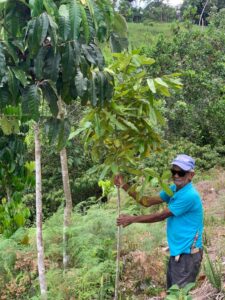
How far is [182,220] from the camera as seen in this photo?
3.55 m

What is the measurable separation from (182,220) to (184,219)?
18mm

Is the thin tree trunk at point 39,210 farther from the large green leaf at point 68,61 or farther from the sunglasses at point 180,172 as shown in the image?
the sunglasses at point 180,172

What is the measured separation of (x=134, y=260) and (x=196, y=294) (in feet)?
3.27

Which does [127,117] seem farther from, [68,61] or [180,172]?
[68,61]

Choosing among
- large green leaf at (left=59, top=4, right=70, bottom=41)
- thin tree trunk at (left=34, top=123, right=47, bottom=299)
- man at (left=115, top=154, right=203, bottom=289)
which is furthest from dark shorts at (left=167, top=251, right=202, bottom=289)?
large green leaf at (left=59, top=4, right=70, bottom=41)

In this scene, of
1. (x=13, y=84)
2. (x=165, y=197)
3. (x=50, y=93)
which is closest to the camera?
(x=13, y=84)

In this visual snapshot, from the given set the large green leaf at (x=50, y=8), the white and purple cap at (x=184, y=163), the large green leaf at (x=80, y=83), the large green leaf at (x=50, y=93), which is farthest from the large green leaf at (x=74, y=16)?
the white and purple cap at (x=184, y=163)

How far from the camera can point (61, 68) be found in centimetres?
298

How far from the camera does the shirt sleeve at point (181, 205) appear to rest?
3459mm

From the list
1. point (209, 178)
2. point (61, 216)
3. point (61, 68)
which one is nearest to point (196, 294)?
point (61, 68)

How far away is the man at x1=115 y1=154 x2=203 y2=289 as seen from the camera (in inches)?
137

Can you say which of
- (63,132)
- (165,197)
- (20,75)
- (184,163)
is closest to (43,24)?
(20,75)

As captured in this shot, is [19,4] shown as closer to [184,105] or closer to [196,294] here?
[196,294]

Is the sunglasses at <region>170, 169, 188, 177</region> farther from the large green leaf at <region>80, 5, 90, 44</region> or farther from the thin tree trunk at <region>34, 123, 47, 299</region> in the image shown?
the large green leaf at <region>80, 5, 90, 44</region>
